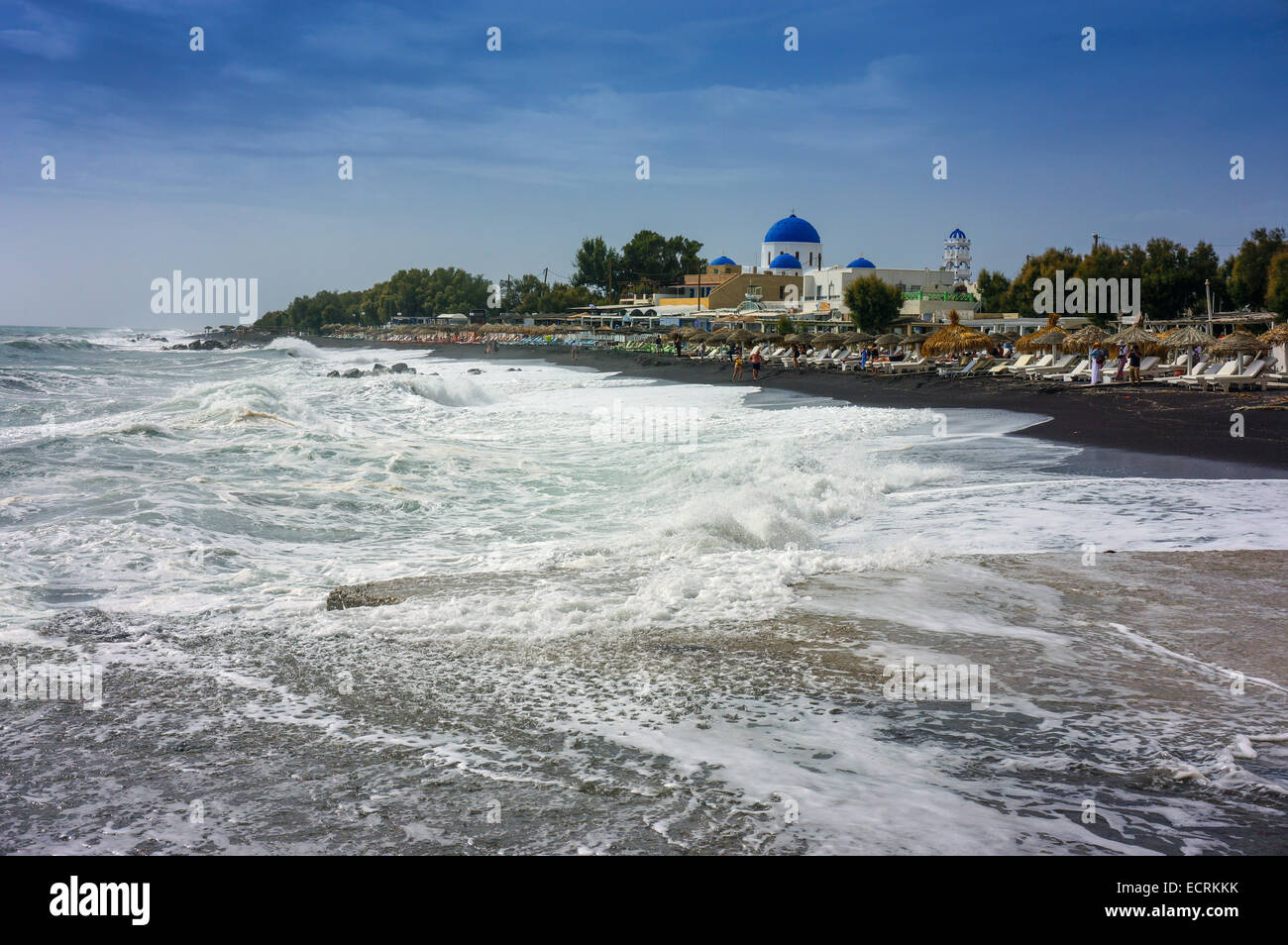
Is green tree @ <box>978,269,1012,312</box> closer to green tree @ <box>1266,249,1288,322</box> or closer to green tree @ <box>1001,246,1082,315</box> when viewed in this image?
green tree @ <box>1001,246,1082,315</box>

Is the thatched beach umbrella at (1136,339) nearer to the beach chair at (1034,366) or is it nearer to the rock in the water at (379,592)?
the beach chair at (1034,366)

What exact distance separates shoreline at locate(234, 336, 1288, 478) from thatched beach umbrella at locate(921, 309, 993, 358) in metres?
3.99

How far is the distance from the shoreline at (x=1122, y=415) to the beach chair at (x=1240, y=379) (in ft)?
3.32

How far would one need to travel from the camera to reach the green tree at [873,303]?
2677 inches

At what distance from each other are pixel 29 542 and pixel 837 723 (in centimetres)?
831

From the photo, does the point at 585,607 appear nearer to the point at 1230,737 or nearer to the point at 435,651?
the point at 435,651

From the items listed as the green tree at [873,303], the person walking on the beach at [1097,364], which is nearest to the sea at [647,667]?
the person walking on the beach at [1097,364]

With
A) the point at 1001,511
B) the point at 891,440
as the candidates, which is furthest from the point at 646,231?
the point at 1001,511

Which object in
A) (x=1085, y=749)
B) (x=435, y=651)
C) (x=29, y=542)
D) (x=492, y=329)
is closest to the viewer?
(x=1085, y=749)

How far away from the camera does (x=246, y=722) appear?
15.9ft

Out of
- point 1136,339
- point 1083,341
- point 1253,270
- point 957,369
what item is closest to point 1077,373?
point 1136,339

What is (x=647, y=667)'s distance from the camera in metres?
5.73

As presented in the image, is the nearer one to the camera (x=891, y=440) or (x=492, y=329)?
(x=891, y=440)

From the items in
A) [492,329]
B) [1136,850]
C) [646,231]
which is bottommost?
[1136,850]
